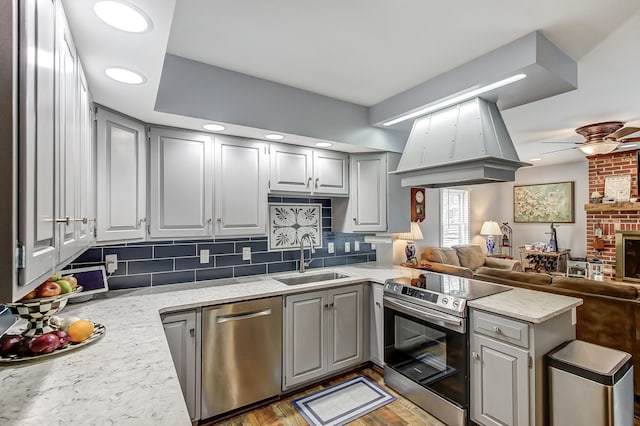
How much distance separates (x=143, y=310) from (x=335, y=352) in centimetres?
160

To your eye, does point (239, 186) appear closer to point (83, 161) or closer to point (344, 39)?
point (83, 161)

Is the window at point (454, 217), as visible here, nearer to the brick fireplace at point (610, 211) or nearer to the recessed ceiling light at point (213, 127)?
the brick fireplace at point (610, 211)

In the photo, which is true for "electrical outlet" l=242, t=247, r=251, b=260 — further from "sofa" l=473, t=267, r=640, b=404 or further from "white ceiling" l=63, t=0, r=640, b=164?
"sofa" l=473, t=267, r=640, b=404

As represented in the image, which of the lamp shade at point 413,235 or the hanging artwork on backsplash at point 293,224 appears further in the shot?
the lamp shade at point 413,235

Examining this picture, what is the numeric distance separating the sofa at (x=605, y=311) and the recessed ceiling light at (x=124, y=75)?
11.1 feet

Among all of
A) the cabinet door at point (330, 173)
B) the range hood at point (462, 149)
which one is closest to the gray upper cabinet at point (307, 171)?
the cabinet door at point (330, 173)

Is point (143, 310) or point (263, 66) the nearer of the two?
point (143, 310)

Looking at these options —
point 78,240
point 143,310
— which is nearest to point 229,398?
point 143,310

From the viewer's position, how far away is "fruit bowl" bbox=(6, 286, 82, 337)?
4.27 feet

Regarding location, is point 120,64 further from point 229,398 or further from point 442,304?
point 442,304

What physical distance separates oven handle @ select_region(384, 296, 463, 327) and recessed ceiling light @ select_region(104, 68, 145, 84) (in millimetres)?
2338

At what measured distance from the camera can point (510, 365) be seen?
190cm

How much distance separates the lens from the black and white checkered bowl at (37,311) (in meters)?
1.30

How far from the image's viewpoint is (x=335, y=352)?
2.73m
